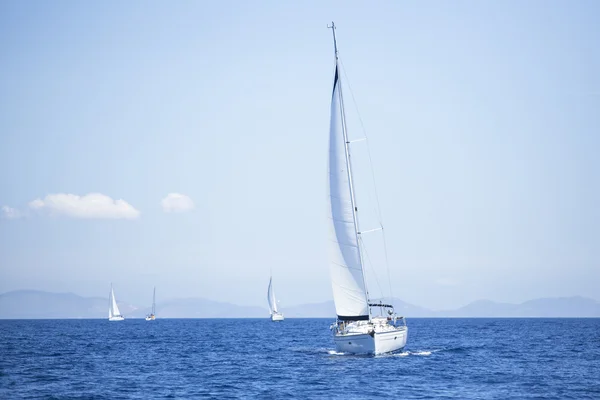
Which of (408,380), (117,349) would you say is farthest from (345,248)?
(117,349)

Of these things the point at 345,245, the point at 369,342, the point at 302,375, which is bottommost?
the point at 302,375

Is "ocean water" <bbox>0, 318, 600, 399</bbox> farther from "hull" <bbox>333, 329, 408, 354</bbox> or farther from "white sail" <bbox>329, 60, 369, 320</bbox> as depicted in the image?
"white sail" <bbox>329, 60, 369, 320</bbox>

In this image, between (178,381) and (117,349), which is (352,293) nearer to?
(178,381)

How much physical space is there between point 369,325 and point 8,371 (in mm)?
26077

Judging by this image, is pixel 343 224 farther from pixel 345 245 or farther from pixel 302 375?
pixel 302 375

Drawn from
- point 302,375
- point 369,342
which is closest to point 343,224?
point 369,342

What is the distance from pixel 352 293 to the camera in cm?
5288

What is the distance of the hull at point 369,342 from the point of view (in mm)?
49594

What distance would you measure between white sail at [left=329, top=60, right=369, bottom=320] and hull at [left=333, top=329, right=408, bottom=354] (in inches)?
94.2

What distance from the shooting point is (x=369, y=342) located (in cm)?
4959

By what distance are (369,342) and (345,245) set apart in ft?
24.6

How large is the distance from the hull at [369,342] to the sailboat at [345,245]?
88 millimetres

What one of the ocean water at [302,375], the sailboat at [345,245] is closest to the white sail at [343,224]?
the sailboat at [345,245]

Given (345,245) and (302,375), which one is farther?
(345,245)
